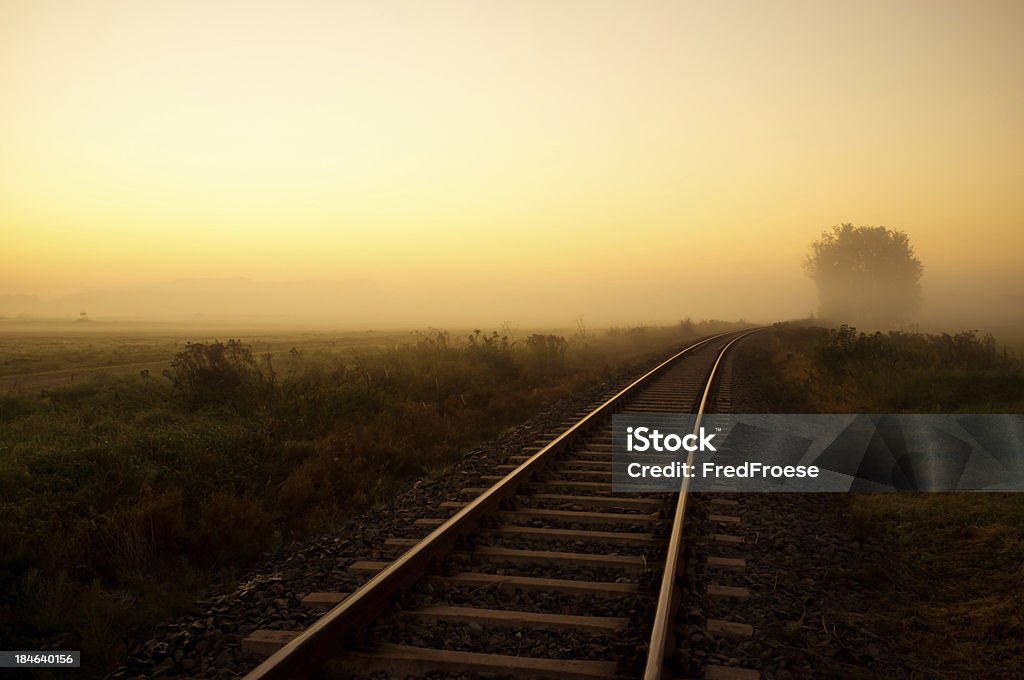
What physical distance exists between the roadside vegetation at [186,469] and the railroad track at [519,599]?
159cm

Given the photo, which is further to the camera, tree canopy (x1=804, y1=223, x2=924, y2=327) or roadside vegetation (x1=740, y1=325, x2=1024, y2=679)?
tree canopy (x1=804, y1=223, x2=924, y2=327)

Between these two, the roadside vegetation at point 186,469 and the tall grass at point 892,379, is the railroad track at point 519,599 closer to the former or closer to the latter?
the roadside vegetation at point 186,469

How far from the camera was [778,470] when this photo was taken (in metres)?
8.13

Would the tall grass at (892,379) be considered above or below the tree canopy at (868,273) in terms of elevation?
below

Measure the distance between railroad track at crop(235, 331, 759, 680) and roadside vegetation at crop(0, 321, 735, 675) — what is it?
1589mm

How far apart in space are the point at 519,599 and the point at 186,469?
206 inches

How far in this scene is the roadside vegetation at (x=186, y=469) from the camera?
4.78 m

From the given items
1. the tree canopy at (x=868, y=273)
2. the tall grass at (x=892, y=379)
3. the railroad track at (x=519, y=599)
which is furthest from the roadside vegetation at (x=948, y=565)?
the tree canopy at (x=868, y=273)

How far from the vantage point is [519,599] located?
14.0ft

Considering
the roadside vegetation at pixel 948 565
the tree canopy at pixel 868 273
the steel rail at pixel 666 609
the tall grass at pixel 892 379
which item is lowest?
the roadside vegetation at pixel 948 565

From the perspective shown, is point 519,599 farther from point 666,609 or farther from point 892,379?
point 892,379

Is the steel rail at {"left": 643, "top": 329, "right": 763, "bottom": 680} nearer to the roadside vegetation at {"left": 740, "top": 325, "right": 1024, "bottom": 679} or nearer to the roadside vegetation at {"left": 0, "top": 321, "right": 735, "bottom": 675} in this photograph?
the roadside vegetation at {"left": 740, "top": 325, "right": 1024, "bottom": 679}

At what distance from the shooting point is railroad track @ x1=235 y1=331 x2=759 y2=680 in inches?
133

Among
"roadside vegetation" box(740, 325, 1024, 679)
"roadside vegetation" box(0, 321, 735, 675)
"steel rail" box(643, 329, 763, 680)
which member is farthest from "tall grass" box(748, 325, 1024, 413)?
"steel rail" box(643, 329, 763, 680)
